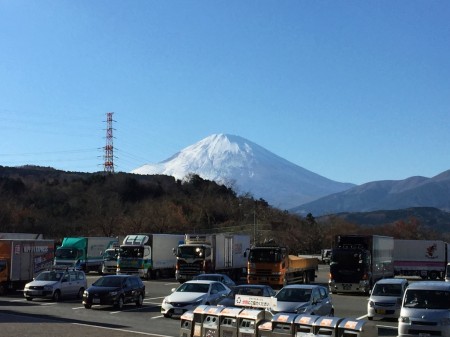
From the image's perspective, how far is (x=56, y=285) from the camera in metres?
27.7

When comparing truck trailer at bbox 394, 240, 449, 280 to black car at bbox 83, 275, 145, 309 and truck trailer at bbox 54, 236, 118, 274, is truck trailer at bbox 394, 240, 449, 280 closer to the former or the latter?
truck trailer at bbox 54, 236, 118, 274

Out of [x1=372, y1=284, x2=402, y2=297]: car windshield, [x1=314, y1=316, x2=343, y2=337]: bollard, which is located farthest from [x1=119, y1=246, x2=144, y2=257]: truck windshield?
[x1=314, y1=316, x2=343, y2=337]: bollard

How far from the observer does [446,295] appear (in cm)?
1709

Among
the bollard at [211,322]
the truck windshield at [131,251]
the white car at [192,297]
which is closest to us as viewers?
the bollard at [211,322]

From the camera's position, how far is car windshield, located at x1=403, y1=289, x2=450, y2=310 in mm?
A: 16953

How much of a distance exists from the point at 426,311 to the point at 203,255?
2583 cm

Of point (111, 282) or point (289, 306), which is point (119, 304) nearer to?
point (111, 282)

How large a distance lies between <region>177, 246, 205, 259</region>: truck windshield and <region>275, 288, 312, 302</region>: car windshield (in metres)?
21.4

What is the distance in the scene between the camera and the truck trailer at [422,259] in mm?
57250

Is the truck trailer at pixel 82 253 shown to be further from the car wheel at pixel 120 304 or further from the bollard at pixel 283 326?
the bollard at pixel 283 326

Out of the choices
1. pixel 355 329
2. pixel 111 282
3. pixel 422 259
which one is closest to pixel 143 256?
pixel 111 282

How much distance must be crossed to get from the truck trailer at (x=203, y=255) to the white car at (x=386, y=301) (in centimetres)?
1890

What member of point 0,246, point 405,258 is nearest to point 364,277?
point 0,246

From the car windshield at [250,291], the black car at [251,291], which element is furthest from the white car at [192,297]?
the car windshield at [250,291]
